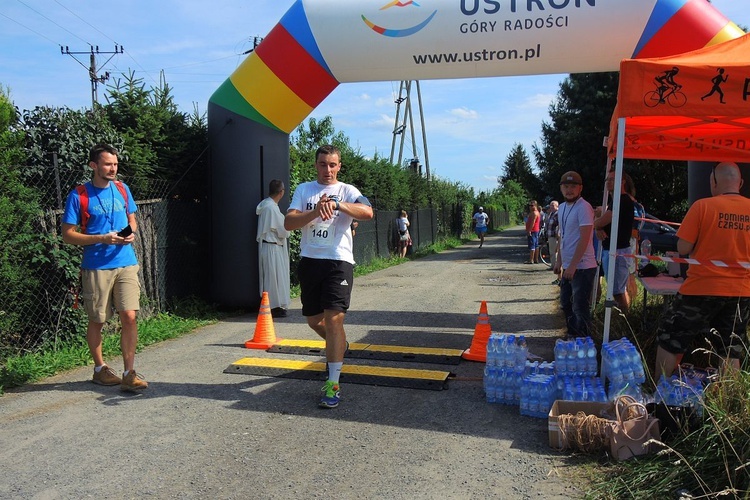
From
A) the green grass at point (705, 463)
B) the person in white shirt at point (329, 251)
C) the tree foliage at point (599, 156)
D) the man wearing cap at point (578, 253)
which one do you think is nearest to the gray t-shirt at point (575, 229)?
the man wearing cap at point (578, 253)

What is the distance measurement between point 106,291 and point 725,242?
16.2ft

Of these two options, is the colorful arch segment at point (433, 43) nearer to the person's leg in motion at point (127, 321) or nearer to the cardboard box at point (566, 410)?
the person's leg in motion at point (127, 321)

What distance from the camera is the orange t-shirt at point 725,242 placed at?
4.19 m

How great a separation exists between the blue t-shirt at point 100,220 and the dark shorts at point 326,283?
1.66 meters

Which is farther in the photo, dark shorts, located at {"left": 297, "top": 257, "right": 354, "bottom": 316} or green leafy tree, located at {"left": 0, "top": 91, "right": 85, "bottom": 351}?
green leafy tree, located at {"left": 0, "top": 91, "right": 85, "bottom": 351}

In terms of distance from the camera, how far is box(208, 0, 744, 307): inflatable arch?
6.77 metres

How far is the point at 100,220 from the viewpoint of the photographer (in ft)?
16.6

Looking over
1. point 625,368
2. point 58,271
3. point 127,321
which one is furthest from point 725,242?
point 58,271

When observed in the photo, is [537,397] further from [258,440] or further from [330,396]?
[258,440]

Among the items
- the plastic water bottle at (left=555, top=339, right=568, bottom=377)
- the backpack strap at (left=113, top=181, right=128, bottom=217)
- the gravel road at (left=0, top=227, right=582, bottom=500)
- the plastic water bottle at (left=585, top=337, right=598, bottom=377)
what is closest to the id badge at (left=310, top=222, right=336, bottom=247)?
the gravel road at (left=0, top=227, right=582, bottom=500)

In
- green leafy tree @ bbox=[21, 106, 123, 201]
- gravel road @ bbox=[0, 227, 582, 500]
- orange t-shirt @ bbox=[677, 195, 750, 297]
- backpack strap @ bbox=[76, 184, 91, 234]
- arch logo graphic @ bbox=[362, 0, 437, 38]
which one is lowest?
gravel road @ bbox=[0, 227, 582, 500]

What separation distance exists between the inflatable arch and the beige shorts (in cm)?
338

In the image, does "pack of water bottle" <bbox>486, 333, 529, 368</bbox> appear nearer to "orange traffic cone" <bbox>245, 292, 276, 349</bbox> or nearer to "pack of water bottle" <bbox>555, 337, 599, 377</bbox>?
"pack of water bottle" <bbox>555, 337, 599, 377</bbox>

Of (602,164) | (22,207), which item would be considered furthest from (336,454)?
(602,164)
